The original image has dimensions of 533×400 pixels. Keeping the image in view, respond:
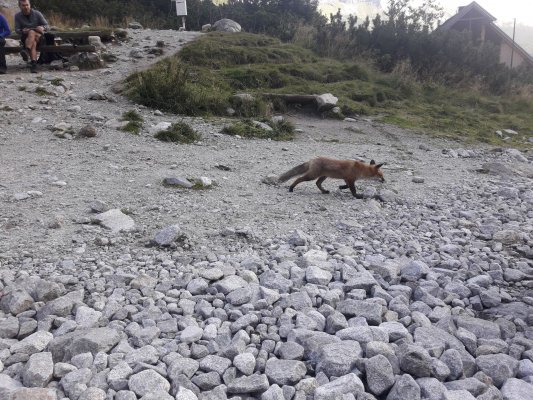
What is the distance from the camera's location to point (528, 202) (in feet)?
24.2

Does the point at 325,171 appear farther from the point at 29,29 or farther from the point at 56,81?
the point at 29,29

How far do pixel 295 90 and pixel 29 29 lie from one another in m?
7.75

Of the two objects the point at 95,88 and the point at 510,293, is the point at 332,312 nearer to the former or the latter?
the point at 510,293

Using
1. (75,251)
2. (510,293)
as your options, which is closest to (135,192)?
(75,251)

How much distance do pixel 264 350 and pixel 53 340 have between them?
1449 millimetres

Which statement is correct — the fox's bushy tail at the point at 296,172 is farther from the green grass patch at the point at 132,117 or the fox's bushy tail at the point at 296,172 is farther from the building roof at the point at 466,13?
the building roof at the point at 466,13

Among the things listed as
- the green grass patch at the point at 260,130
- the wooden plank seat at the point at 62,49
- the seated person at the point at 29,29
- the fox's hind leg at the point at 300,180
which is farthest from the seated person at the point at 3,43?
the fox's hind leg at the point at 300,180

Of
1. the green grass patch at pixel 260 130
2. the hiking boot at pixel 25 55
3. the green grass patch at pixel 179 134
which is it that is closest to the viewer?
the green grass patch at pixel 179 134

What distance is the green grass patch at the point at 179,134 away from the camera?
29.5 ft

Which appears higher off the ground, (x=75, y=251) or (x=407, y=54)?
(x=407, y=54)

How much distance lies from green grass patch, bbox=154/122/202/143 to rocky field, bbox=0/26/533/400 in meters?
0.33

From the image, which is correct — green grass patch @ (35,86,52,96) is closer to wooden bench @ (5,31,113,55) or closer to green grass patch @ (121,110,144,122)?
green grass patch @ (121,110,144,122)

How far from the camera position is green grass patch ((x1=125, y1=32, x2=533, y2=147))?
11328 mm

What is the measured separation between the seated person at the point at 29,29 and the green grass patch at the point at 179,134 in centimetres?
587
